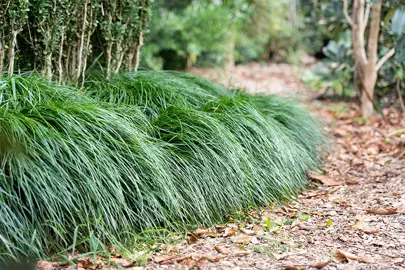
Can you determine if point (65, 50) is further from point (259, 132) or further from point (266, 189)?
point (266, 189)

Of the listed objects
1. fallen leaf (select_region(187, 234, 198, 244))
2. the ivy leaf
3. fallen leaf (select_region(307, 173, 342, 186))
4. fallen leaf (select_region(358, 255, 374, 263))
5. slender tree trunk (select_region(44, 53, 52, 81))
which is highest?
the ivy leaf

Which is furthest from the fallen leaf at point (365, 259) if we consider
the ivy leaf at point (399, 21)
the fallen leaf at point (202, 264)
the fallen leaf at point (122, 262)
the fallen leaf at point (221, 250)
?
the ivy leaf at point (399, 21)

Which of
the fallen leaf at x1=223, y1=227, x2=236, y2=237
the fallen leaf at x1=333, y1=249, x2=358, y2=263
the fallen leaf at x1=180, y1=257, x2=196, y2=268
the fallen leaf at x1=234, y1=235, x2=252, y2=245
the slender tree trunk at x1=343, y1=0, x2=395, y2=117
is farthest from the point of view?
the slender tree trunk at x1=343, y1=0, x2=395, y2=117

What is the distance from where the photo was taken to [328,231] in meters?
3.09

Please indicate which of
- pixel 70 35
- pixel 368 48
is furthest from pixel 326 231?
pixel 368 48

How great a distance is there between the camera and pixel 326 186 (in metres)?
4.04

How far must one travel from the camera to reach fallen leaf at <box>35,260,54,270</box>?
2.46 m

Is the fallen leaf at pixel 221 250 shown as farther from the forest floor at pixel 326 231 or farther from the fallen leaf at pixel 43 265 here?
the fallen leaf at pixel 43 265

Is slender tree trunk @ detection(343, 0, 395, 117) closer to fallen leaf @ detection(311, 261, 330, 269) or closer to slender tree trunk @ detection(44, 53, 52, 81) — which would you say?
slender tree trunk @ detection(44, 53, 52, 81)

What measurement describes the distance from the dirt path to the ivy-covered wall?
174 centimetres

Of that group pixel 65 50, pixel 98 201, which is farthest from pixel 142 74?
pixel 98 201

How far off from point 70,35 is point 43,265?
2.05 meters

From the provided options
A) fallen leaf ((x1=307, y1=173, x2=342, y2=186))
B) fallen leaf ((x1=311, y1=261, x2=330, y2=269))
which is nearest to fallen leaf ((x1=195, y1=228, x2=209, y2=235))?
fallen leaf ((x1=311, y1=261, x2=330, y2=269))

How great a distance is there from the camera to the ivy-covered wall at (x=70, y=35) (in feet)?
11.4
